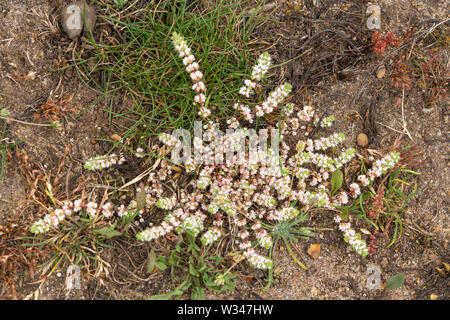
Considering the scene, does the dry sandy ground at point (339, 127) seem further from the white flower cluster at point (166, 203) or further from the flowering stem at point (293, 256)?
the white flower cluster at point (166, 203)

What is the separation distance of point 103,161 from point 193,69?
121cm

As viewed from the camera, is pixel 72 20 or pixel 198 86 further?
pixel 72 20

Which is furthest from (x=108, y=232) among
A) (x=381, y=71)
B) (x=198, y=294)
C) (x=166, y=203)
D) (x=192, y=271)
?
(x=381, y=71)

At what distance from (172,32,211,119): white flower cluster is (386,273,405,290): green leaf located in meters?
2.38

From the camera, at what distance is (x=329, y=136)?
3768 millimetres

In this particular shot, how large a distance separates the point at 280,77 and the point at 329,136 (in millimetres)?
778

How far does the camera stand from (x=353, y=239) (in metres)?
3.50

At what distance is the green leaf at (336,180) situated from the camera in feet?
11.8

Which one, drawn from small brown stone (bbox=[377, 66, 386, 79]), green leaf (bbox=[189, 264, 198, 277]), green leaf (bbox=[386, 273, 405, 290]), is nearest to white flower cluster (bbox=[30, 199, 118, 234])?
green leaf (bbox=[189, 264, 198, 277])

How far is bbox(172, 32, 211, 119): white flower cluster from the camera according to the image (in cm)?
317

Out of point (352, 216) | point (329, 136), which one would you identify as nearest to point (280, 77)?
point (329, 136)

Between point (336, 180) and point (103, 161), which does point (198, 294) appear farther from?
point (336, 180)

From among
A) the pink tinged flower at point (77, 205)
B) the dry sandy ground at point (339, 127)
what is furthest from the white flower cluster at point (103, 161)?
the pink tinged flower at point (77, 205)

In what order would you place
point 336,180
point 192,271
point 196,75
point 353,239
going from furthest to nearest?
1. point 336,180
2. point 353,239
3. point 192,271
4. point 196,75
